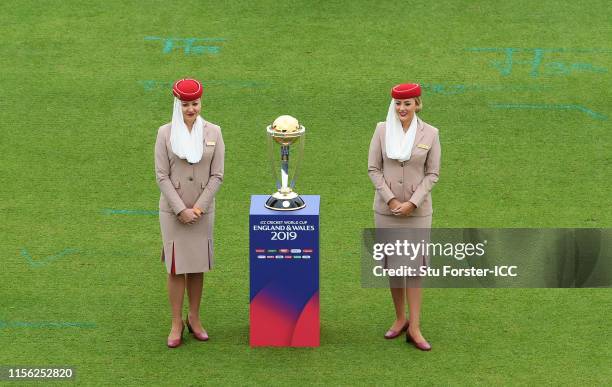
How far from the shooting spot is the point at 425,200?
9.37 meters

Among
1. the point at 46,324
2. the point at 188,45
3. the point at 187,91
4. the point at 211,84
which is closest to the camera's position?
the point at 187,91

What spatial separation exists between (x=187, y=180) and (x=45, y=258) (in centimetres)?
187

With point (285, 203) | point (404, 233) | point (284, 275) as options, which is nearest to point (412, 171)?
point (404, 233)

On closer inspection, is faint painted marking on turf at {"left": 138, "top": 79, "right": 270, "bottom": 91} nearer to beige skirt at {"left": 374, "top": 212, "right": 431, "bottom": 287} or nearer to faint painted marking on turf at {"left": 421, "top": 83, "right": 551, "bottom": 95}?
faint painted marking on turf at {"left": 421, "top": 83, "right": 551, "bottom": 95}

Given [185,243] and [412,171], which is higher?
[412,171]

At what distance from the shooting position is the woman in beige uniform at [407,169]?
9.29 meters

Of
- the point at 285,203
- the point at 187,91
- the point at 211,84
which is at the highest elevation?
the point at 187,91

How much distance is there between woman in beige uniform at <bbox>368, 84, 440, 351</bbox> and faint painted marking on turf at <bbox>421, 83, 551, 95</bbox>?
378 cm

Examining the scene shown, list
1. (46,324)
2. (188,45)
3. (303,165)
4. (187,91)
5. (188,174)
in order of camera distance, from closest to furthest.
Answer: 1. (187,91)
2. (188,174)
3. (46,324)
4. (303,165)
5. (188,45)

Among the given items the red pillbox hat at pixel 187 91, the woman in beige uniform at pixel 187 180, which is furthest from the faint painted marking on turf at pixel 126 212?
the red pillbox hat at pixel 187 91

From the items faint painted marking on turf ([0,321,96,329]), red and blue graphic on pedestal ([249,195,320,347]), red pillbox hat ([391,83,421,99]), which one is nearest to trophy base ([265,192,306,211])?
red and blue graphic on pedestal ([249,195,320,347])

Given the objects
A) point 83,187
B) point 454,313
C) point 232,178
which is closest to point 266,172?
point 232,178

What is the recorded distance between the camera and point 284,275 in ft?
30.7

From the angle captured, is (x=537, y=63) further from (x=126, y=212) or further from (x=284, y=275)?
(x=284, y=275)
